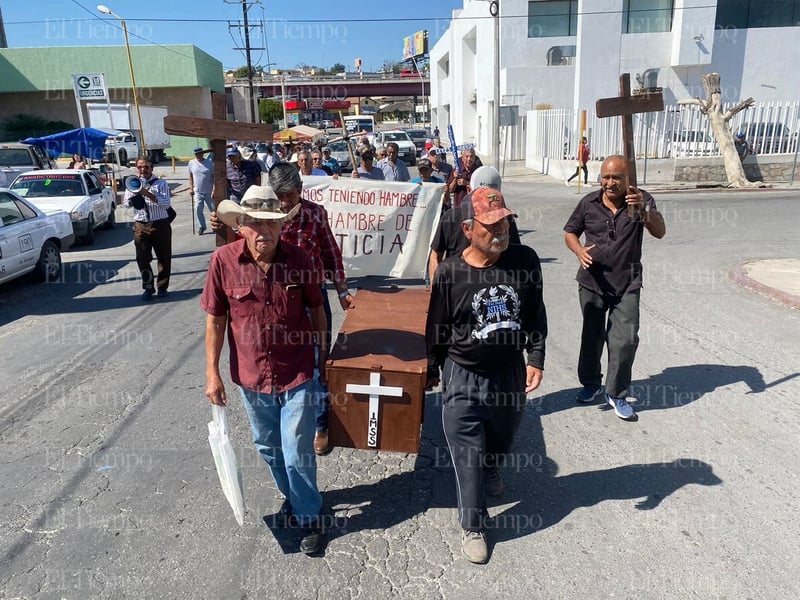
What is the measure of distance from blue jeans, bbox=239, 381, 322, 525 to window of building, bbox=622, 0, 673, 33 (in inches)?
1226

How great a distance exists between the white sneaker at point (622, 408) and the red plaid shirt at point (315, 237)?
2.34m

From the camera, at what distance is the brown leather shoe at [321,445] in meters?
4.25

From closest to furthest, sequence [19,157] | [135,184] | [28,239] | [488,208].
Answer: [488,208], [135,184], [28,239], [19,157]

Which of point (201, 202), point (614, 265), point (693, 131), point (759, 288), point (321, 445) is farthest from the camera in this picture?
point (693, 131)

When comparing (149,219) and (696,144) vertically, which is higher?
(696,144)

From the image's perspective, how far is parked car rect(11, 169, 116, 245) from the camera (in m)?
13.0

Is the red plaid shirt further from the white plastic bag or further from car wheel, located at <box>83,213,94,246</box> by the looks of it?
car wheel, located at <box>83,213,94,246</box>

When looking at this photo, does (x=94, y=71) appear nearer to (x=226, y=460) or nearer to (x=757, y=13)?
(x=757, y=13)

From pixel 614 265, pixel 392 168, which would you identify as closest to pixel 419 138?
pixel 392 168

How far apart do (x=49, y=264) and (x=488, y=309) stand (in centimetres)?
924

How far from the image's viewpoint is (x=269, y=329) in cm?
309

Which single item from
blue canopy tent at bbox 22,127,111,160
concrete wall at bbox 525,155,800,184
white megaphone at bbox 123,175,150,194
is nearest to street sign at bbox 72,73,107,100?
blue canopy tent at bbox 22,127,111,160

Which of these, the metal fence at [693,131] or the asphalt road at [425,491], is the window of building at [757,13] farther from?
the asphalt road at [425,491]

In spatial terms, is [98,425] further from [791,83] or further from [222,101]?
[791,83]
